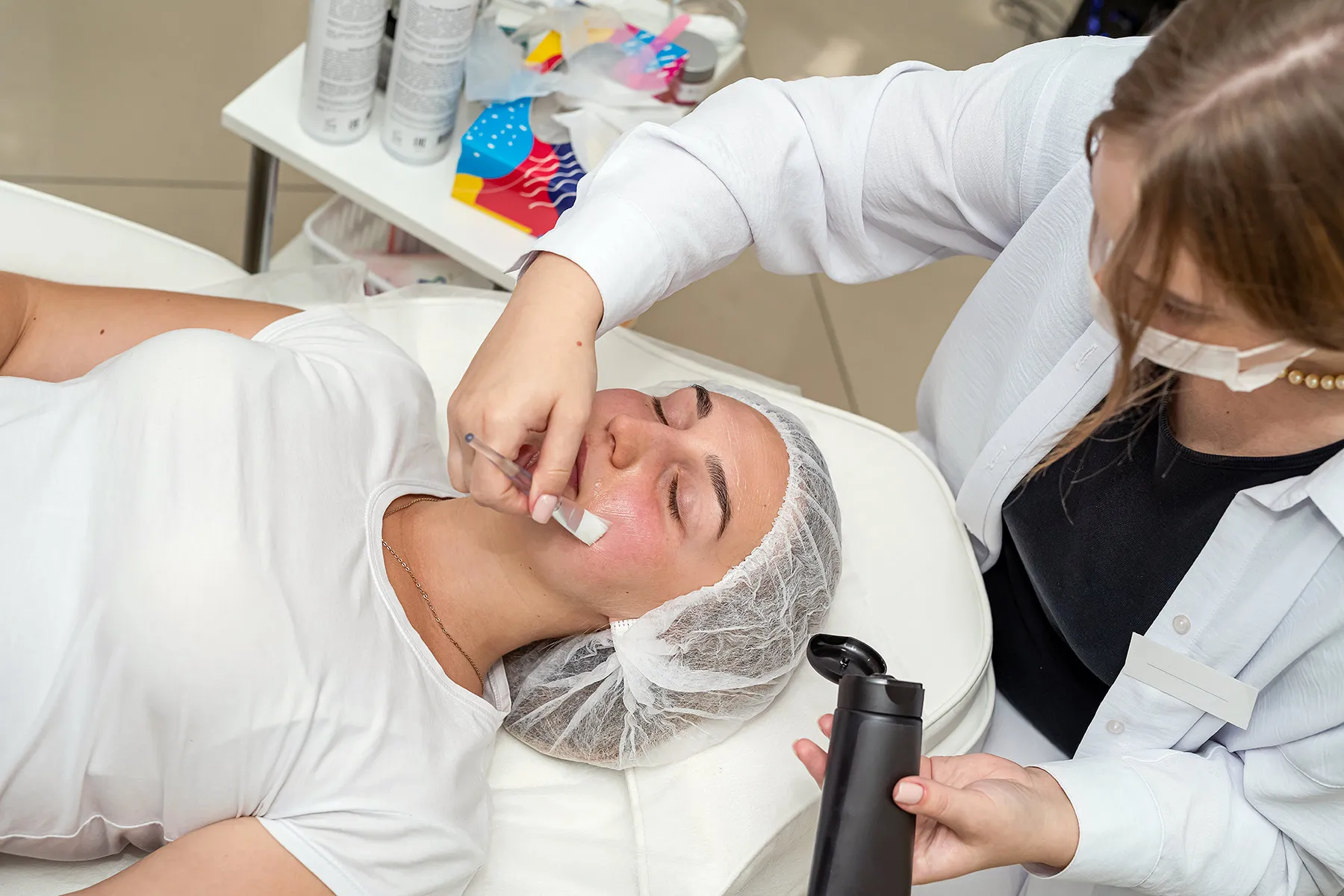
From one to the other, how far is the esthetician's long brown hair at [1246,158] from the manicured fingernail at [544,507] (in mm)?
485

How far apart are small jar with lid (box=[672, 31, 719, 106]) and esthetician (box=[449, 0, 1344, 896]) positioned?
487 millimetres

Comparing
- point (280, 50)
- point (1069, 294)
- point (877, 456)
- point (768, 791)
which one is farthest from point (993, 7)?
point (768, 791)

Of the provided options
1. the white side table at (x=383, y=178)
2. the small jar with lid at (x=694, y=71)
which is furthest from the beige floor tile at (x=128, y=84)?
the small jar with lid at (x=694, y=71)

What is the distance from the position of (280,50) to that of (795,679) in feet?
6.67

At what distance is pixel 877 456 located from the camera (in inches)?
57.8

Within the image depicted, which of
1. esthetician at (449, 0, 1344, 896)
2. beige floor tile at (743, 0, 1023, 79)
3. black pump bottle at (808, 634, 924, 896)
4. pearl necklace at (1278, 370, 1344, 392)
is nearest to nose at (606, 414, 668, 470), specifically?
esthetician at (449, 0, 1344, 896)

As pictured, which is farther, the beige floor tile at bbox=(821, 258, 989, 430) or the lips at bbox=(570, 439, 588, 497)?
the beige floor tile at bbox=(821, 258, 989, 430)

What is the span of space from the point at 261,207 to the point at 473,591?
93 cm

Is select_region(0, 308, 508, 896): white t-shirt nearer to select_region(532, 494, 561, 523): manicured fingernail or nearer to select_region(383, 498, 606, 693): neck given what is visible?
select_region(383, 498, 606, 693): neck

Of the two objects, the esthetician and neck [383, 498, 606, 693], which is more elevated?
the esthetician

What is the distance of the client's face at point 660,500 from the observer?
1.11 metres

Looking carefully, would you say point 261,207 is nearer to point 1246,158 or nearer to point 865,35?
point 1246,158

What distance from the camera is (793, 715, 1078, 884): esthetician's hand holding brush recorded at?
2.83 feet

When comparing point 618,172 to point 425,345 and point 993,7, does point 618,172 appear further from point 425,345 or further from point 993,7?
point 993,7
